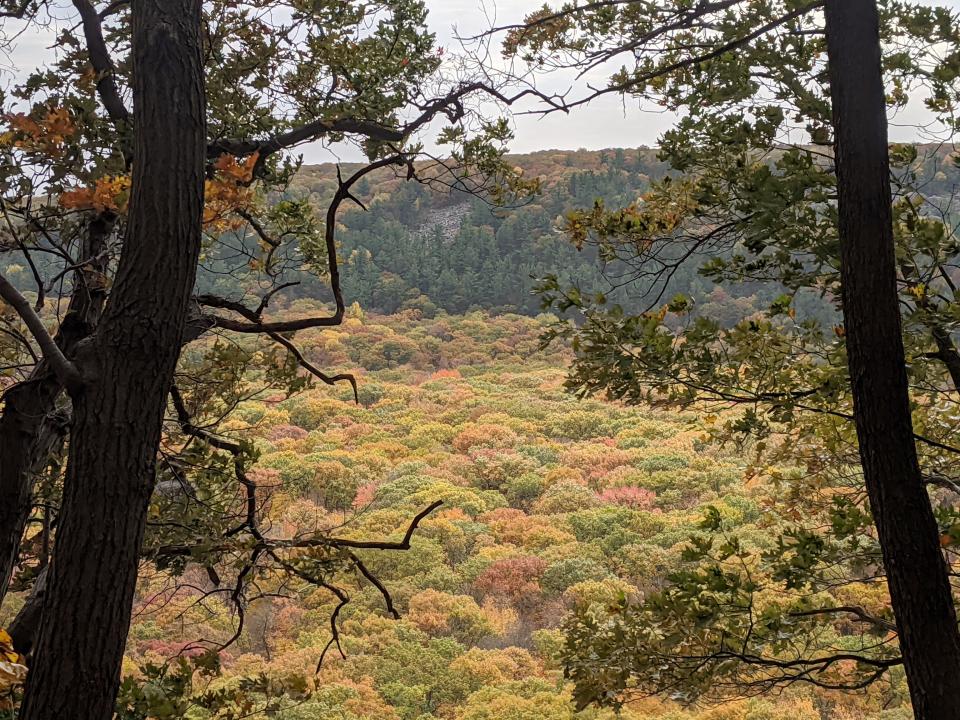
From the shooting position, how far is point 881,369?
2477 mm

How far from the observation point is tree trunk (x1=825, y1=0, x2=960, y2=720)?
242 cm

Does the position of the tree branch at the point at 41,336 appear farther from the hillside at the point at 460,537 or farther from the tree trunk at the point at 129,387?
the hillside at the point at 460,537

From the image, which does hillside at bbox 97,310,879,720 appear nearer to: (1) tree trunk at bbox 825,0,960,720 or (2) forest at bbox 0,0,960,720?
(2) forest at bbox 0,0,960,720

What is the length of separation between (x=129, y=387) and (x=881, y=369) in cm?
231

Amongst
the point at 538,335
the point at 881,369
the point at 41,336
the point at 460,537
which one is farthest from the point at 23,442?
the point at 460,537

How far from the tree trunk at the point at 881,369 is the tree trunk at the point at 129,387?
2.07 m

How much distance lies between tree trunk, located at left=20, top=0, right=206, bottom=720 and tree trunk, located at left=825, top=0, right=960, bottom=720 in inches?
81.3

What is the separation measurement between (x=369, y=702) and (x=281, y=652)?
200 centimetres

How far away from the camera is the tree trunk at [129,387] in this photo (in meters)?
2.00

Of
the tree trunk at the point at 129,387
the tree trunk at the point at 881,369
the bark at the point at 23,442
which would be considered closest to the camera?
the tree trunk at the point at 129,387

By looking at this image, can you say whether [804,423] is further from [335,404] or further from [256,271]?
[335,404]

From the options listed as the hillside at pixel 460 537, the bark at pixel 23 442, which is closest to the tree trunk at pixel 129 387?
the bark at pixel 23 442

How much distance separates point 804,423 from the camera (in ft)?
16.2

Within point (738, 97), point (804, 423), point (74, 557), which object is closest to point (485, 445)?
point (804, 423)
